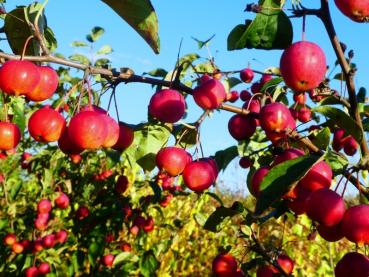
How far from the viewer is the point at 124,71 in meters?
1.68

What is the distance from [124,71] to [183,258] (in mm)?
4653

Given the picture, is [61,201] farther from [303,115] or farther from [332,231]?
[332,231]

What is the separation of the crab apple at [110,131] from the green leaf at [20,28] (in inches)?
16.8

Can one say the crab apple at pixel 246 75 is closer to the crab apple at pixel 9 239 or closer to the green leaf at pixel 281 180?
the green leaf at pixel 281 180

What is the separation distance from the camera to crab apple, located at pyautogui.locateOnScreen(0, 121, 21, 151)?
1.64m

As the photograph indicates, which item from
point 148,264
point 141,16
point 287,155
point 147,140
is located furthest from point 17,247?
point 287,155

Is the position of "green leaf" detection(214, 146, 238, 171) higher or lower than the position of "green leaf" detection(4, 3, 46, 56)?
lower

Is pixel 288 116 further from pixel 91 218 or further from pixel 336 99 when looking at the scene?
pixel 91 218

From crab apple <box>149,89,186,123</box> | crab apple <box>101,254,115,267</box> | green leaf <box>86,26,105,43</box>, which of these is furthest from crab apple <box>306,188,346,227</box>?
green leaf <box>86,26,105,43</box>

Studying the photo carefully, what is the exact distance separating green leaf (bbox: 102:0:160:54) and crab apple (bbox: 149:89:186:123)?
23 centimetres

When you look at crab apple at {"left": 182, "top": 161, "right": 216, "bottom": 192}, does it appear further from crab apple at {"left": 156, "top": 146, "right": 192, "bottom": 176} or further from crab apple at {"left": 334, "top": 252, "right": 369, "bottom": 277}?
crab apple at {"left": 334, "top": 252, "right": 369, "bottom": 277}

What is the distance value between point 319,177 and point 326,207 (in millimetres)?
108

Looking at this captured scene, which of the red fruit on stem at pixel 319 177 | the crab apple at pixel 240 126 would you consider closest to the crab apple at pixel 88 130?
the crab apple at pixel 240 126

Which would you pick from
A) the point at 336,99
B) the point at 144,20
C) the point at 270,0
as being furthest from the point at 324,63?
the point at 144,20
